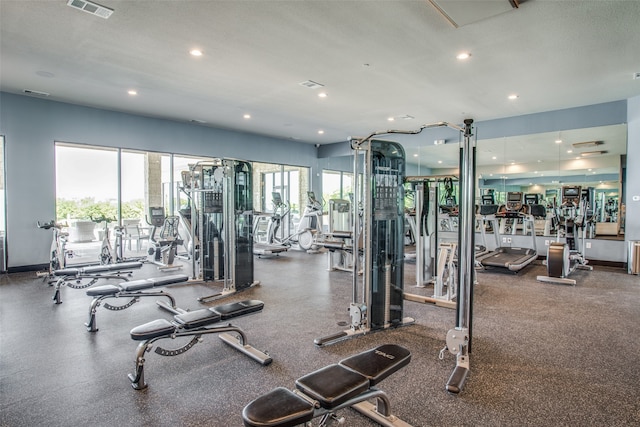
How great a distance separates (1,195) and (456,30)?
24.9ft

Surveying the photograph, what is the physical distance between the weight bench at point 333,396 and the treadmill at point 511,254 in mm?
4765

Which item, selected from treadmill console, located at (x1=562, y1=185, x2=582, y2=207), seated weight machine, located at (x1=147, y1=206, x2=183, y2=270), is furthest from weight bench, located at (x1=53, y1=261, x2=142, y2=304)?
treadmill console, located at (x1=562, y1=185, x2=582, y2=207)

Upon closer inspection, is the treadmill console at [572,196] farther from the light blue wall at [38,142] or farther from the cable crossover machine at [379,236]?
the light blue wall at [38,142]

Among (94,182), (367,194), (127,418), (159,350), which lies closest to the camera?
(127,418)

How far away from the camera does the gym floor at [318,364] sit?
6.71ft

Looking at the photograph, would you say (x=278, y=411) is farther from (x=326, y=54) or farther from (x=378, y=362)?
(x=326, y=54)

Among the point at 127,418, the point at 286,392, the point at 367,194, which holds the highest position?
the point at 367,194

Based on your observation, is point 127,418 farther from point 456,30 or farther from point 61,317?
point 456,30

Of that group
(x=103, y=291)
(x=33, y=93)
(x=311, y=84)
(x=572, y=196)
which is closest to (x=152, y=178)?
(x=33, y=93)

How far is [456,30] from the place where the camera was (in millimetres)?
3633

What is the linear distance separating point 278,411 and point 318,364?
1.33 meters

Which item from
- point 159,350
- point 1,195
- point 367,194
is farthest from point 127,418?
point 1,195

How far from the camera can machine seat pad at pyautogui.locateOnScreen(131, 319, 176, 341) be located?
2367 mm

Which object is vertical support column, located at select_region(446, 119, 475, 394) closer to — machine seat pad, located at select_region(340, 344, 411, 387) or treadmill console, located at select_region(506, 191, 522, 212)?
machine seat pad, located at select_region(340, 344, 411, 387)
